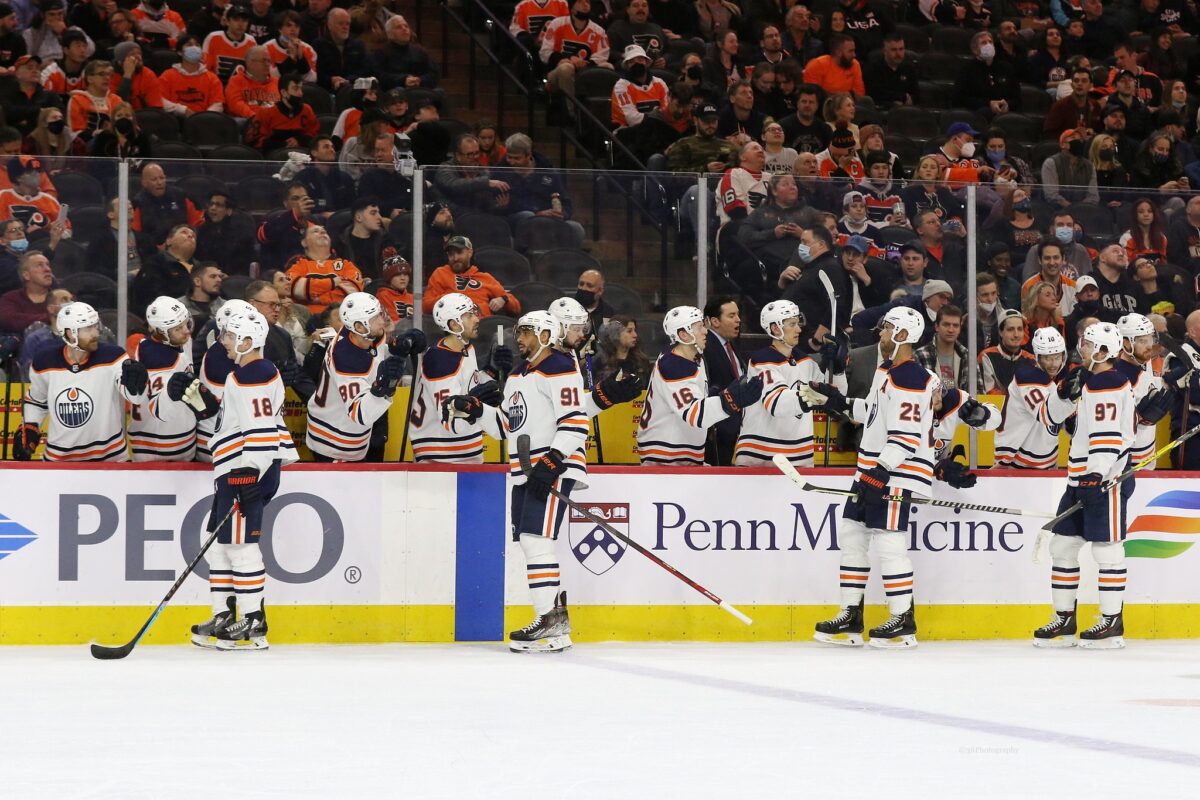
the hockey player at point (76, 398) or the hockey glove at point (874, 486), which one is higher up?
the hockey player at point (76, 398)

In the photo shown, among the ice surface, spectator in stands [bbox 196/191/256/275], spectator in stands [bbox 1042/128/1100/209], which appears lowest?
the ice surface

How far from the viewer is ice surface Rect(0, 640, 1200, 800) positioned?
4.36 m

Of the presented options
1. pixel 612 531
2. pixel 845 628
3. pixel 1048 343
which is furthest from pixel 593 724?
pixel 1048 343

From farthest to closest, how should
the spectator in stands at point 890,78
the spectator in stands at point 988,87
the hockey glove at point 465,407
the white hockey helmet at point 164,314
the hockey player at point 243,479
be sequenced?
the spectator in stands at point 988,87 → the spectator in stands at point 890,78 → the white hockey helmet at point 164,314 → the hockey glove at point 465,407 → the hockey player at point 243,479

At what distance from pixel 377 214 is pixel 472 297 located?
629mm

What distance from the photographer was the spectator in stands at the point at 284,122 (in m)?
10.9

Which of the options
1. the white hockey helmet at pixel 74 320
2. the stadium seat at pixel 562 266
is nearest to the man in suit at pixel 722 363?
the stadium seat at pixel 562 266

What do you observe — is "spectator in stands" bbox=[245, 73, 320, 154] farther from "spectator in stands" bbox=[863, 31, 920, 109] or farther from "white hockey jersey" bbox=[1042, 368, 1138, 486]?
"white hockey jersey" bbox=[1042, 368, 1138, 486]

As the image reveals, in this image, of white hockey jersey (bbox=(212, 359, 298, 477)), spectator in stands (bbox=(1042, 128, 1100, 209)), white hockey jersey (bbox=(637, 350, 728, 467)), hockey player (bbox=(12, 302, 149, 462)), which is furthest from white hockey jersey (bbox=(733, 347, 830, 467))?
spectator in stands (bbox=(1042, 128, 1100, 209))

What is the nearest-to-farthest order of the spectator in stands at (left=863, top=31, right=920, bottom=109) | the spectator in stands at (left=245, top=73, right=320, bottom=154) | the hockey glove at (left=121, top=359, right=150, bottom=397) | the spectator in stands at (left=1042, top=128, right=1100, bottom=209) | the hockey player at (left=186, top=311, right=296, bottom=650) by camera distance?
the hockey player at (left=186, top=311, right=296, bottom=650) → the hockey glove at (left=121, top=359, right=150, bottom=397) → the spectator in stands at (left=245, top=73, right=320, bottom=154) → the spectator in stands at (left=1042, top=128, right=1100, bottom=209) → the spectator in stands at (left=863, top=31, right=920, bottom=109)

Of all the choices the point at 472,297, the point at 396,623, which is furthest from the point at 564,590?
the point at 472,297

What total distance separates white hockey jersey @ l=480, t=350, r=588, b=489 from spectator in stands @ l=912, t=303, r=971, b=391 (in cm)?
200

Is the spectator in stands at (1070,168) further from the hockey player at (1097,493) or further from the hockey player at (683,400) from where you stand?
the hockey player at (683,400)

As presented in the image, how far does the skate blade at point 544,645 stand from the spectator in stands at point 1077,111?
7245mm
